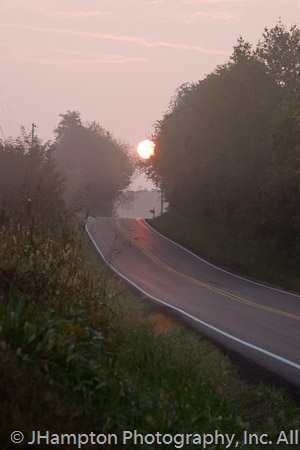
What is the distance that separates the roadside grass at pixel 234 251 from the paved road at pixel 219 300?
1.26 m

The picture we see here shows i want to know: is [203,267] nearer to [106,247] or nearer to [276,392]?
[106,247]

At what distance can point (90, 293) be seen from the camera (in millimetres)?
8266

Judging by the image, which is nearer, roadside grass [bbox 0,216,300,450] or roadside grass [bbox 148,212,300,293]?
roadside grass [bbox 0,216,300,450]

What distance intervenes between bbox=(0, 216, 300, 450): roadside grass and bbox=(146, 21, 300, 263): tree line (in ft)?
79.0

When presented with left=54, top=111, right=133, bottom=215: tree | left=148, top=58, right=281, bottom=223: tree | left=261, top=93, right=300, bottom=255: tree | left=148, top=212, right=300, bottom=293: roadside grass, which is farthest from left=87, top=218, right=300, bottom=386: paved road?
left=54, top=111, right=133, bottom=215: tree

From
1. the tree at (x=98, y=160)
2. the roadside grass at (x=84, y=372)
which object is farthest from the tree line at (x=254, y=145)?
the tree at (x=98, y=160)

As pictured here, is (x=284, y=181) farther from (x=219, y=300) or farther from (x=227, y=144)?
(x=219, y=300)

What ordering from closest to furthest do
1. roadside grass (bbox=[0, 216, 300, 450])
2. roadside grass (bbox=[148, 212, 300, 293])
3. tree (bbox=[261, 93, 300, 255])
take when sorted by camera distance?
roadside grass (bbox=[0, 216, 300, 450]) < tree (bbox=[261, 93, 300, 255]) < roadside grass (bbox=[148, 212, 300, 293])

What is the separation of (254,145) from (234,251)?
6559 mm

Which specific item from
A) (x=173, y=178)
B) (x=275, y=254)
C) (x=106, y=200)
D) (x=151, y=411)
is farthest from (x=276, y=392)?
(x=106, y=200)

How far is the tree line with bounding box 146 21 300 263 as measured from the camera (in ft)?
113

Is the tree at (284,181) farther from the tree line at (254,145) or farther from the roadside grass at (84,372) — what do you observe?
the roadside grass at (84,372)

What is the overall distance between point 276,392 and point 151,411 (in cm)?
417

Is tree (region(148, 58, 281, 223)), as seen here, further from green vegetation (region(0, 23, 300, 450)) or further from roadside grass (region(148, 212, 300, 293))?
green vegetation (region(0, 23, 300, 450))
